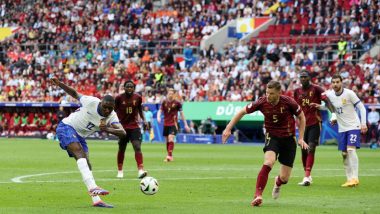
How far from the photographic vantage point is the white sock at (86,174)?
1383cm

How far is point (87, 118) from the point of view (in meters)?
15.0

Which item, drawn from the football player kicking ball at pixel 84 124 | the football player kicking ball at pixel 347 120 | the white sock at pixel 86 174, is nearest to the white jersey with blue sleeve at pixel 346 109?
the football player kicking ball at pixel 347 120

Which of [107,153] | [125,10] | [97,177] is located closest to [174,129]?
[107,153]

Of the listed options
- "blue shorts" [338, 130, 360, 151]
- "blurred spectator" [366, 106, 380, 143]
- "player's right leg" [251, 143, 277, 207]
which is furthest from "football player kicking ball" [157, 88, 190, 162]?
"player's right leg" [251, 143, 277, 207]

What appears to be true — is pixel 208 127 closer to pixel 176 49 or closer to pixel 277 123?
pixel 176 49

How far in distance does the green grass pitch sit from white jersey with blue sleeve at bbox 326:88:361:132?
127 cm

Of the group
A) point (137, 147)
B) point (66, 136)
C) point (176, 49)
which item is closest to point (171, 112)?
point (137, 147)

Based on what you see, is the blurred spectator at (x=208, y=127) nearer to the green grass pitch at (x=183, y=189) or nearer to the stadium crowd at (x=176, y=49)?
the stadium crowd at (x=176, y=49)

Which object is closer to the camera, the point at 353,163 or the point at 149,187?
the point at 149,187

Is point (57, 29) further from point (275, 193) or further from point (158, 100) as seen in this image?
point (275, 193)

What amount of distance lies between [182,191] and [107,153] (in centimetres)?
1644

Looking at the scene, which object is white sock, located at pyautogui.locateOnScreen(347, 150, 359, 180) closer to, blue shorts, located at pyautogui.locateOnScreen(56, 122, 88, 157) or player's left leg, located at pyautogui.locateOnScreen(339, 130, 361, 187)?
player's left leg, located at pyautogui.locateOnScreen(339, 130, 361, 187)

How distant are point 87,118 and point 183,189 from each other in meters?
3.26

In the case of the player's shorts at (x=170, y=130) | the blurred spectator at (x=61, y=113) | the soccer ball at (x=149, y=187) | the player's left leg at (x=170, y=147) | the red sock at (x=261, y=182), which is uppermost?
the red sock at (x=261, y=182)
